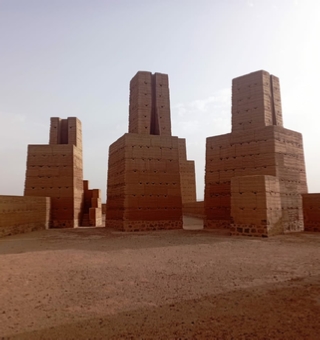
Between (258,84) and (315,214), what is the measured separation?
7.75m

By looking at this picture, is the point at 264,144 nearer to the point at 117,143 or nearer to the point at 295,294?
the point at 117,143

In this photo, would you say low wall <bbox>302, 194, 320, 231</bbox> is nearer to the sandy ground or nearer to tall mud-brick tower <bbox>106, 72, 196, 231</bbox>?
tall mud-brick tower <bbox>106, 72, 196, 231</bbox>

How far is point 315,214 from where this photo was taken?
14164 millimetres

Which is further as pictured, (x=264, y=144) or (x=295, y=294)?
(x=264, y=144)

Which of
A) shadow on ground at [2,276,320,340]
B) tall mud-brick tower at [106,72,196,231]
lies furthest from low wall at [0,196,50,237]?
shadow on ground at [2,276,320,340]

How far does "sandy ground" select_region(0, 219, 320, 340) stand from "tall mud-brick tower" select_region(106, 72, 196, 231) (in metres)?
7.37

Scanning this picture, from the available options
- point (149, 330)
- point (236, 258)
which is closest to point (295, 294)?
point (149, 330)

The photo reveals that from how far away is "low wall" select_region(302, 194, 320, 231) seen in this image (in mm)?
14086

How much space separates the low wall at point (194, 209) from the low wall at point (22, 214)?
13.8 metres

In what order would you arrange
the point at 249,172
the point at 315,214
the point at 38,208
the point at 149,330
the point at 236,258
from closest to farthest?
the point at 149,330 → the point at 236,258 → the point at 315,214 → the point at 249,172 → the point at 38,208

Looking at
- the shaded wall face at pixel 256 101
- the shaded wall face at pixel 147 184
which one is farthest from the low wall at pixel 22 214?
the shaded wall face at pixel 256 101

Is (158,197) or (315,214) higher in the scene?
(158,197)

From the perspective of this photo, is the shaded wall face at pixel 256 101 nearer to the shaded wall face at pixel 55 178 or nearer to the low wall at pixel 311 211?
the low wall at pixel 311 211

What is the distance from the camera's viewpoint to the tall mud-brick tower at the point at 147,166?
15.4m
